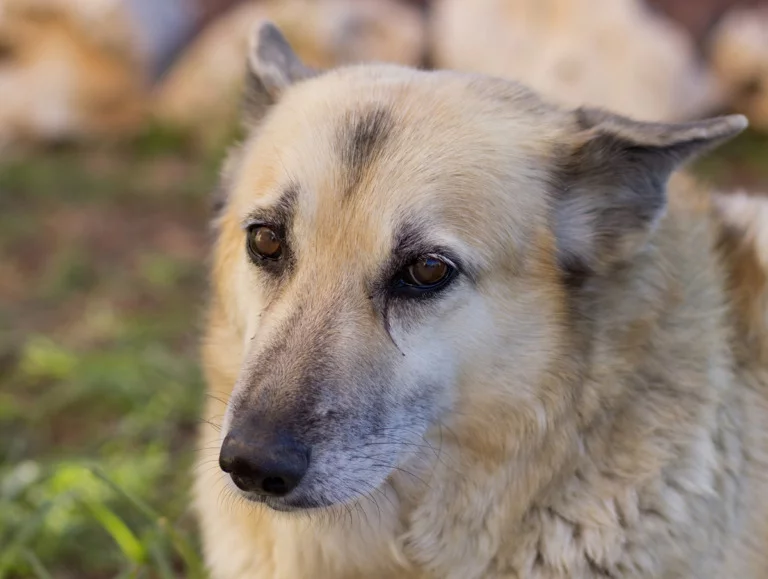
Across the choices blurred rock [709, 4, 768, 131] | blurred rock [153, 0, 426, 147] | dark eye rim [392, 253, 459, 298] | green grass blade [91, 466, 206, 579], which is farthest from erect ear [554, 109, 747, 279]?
blurred rock [709, 4, 768, 131]

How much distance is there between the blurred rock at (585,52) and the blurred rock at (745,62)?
→ 216 mm

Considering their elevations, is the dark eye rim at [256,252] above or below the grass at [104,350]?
above

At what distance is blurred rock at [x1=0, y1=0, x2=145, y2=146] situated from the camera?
8.27 meters

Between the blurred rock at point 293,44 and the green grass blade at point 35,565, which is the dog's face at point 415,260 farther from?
the blurred rock at point 293,44

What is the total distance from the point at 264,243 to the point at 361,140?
407mm

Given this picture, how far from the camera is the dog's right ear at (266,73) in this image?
287 centimetres

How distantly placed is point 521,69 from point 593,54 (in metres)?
0.66

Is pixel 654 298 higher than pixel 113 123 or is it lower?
higher

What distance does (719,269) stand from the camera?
266 cm

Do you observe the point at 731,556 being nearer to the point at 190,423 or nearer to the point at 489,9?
the point at 190,423

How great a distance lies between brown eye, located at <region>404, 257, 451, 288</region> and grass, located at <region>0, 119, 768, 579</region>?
54.2 inches

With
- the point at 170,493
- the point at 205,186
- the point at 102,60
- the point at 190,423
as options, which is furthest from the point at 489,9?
the point at 170,493

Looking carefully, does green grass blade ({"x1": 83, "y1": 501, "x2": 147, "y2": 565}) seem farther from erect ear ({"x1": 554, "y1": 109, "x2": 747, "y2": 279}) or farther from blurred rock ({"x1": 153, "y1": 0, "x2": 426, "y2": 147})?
blurred rock ({"x1": 153, "y1": 0, "x2": 426, "y2": 147})

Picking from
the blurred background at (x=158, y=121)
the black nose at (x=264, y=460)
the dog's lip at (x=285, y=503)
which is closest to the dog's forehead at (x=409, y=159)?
the black nose at (x=264, y=460)
